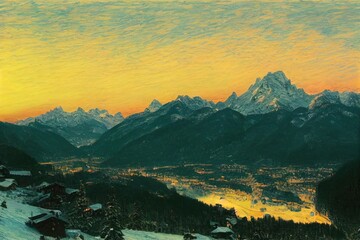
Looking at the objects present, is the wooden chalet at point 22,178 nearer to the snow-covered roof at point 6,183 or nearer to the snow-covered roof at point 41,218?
the snow-covered roof at point 6,183

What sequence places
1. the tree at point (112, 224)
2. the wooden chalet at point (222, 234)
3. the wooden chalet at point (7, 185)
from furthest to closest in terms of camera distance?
the wooden chalet at point (222, 234)
the wooden chalet at point (7, 185)
the tree at point (112, 224)

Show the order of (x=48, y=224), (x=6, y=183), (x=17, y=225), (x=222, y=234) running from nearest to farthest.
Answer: (x=17, y=225) < (x=48, y=224) < (x=6, y=183) < (x=222, y=234)

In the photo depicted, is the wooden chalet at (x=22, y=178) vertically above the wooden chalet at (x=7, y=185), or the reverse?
the wooden chalet at (x=7, y=185)

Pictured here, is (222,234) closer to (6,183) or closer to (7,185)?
(7,185)

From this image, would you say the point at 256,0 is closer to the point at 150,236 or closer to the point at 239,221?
the point at 150,236

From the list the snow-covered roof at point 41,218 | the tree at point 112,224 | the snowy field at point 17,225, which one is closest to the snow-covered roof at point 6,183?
the snowy field at point 17,225

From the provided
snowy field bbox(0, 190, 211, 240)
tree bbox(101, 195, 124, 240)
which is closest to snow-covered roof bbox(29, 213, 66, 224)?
snowy field bbox(0, 190, 211, 240)

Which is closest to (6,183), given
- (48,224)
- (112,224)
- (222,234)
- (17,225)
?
(48,224)

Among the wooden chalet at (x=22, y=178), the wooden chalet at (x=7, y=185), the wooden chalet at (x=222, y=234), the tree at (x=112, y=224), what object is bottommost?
the wooden chalet at (x=222, y=234)

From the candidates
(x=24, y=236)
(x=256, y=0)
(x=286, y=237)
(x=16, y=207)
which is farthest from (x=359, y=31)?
(x=24, y=236)

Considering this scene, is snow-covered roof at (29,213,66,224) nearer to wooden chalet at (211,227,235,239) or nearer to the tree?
the tree
